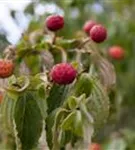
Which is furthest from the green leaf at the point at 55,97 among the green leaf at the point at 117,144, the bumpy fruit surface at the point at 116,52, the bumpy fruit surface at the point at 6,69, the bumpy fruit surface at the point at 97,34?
the bumpy fruit surface at the point at 116,52

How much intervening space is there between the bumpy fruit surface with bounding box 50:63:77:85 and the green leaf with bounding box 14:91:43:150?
0.07 metres

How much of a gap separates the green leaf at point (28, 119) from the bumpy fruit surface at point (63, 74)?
73 millimetres

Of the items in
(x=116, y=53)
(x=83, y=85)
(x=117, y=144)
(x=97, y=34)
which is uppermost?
(x=97, y=34)

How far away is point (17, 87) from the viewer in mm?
1679

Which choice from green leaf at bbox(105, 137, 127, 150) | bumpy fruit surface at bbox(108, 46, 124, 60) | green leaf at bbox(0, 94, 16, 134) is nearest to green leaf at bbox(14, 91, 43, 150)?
green leaf at bbox(0, 94, 16, 134)

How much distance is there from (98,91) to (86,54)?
353 mm

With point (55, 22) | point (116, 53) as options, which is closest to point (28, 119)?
point (55, 22)

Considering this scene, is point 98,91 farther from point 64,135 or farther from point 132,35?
point 132,35

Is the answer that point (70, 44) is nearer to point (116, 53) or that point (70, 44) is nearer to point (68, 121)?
point (68, 121)

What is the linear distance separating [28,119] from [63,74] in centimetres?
17

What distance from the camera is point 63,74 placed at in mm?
1671

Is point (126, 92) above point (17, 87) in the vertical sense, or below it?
below

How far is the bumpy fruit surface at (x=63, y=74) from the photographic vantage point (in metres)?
1.69

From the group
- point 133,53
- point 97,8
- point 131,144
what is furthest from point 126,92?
point 131,144
